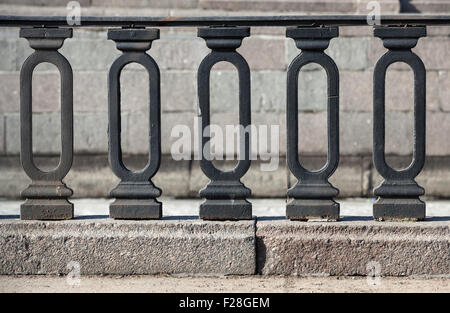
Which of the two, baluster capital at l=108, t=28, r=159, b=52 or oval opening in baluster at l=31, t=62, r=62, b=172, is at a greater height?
oval opening in baluster at l=31, t=62, r=62, b=172

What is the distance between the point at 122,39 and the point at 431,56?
2810 mm

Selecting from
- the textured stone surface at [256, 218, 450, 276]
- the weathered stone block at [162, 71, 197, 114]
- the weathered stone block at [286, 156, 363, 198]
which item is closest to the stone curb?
the textured stone surface at [256, 218, 450, 276]

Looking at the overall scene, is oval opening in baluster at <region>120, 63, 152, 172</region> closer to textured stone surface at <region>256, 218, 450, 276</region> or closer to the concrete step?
the concrete step

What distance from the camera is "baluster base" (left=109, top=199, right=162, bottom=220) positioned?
11.9 feet

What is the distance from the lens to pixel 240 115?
11.9 feet

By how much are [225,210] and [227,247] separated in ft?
0.68

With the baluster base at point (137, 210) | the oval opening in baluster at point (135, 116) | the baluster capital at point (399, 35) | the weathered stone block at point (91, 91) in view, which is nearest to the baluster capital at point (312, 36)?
the baluster capital at point (399, 35)

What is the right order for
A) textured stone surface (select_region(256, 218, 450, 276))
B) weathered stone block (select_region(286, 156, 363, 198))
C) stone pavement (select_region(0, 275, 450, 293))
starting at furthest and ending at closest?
weathered stone block (select_region(286, 156, 363, 198)) → textured stone surface (select_region(256, 218, 450, 276)) → stone pavement (select_region(0, 275, 450, 293))

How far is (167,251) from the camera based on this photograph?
350 centimetres

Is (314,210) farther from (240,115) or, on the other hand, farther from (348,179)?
(348,179)

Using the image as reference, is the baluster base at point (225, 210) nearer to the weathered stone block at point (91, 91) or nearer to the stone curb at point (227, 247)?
the stone curb at point (227, 247)

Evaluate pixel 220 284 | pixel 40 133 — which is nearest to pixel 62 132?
pixel 220 284

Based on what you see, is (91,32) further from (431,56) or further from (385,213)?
(385,213)

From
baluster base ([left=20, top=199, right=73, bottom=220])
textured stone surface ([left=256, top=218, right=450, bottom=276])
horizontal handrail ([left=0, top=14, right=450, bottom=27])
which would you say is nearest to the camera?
textured stone surface ([left=256, top=218, right=450, bottom=276])
